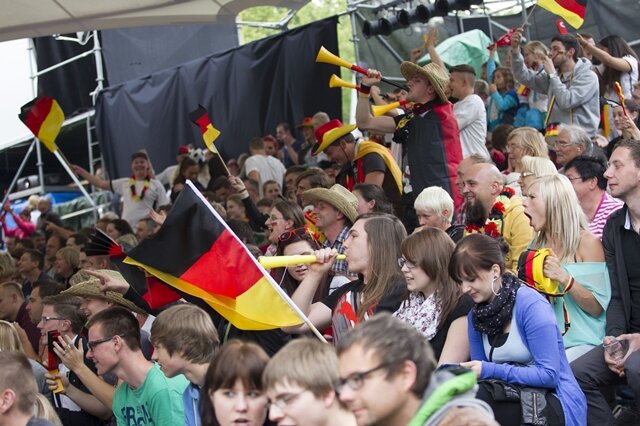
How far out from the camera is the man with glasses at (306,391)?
13.4 ft

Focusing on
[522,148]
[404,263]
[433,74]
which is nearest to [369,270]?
[404,263]

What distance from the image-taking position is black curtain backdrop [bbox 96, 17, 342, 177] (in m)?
14.7

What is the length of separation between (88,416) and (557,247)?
3.26m

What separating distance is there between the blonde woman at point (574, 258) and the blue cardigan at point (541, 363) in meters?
0.87

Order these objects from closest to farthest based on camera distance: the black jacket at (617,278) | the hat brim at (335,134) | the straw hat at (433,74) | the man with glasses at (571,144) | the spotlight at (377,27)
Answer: the black jacket at (617,278) → the man with glasses at (571,144) → the straw hat at (433,74) → the hat brim at (335,134) → the spotlight at (377,27)

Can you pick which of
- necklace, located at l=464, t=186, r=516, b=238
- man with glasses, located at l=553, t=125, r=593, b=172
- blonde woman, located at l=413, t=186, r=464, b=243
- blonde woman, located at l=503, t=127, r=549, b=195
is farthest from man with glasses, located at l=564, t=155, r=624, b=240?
man with glasses, located at l=553, t=125, r=593, b=172

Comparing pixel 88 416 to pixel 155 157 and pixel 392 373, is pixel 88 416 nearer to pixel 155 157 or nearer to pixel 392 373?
pixel 392 373

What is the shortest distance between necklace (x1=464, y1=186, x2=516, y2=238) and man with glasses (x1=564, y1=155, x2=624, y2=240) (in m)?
0.49

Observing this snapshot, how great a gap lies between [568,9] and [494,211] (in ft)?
11.6

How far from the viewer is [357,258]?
20.9 feet

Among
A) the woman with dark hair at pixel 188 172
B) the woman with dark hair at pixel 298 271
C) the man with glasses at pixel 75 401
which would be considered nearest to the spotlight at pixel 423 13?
the woman with dark hair at pixel 188 172

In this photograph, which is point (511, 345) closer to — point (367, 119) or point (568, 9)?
point (367, 119)

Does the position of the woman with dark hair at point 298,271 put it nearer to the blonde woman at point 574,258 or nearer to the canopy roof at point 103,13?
the blonde woman at point 574,258

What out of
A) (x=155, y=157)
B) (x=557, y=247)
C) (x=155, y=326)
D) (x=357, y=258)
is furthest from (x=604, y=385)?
(x=155, y=157)
